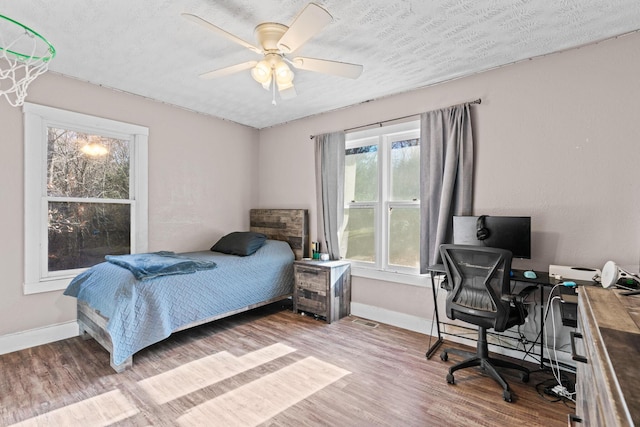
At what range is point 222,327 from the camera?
3.39m

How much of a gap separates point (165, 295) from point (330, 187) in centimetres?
221

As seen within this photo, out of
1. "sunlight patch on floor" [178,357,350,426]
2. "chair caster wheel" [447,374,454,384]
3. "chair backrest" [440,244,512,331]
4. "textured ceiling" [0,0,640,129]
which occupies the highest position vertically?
"textured ceiling" [0,0,640,129]

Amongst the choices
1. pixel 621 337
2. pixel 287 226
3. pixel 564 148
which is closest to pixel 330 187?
pixel 287 226

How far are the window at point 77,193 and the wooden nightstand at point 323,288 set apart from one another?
1.89m

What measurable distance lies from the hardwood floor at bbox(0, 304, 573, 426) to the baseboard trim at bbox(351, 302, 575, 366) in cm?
20

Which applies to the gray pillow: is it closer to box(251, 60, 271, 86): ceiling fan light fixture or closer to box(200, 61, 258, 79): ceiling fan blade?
box(200, 61, 258, 79): ceiling fan blade

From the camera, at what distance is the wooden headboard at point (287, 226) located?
420 cm

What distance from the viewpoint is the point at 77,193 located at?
323 cm

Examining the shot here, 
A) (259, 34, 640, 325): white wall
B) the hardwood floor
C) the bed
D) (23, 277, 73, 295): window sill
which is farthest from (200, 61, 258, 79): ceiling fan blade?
(23, 277, 73, 295): window sill

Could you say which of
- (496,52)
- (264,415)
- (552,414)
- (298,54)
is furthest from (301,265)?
(496,52)

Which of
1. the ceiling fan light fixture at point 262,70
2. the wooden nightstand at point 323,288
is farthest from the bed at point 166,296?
the ceiling fan light fixture at point 262,70

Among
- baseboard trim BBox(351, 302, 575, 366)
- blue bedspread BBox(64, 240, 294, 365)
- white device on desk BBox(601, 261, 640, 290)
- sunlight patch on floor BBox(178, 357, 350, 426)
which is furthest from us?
baseboard trim BBox(351, 302, 575, 366)

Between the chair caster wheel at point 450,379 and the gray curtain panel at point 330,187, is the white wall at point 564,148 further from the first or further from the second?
the gray curtain panel at point 330,187

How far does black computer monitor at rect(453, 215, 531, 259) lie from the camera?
97.9 inches
